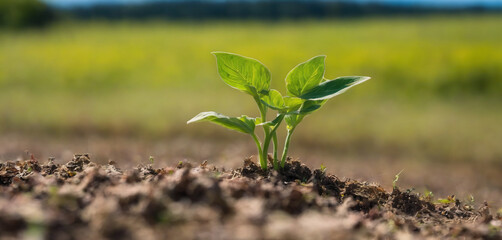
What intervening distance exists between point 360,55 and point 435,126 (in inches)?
249

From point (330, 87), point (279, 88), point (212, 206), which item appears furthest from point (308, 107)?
point (279, 88)

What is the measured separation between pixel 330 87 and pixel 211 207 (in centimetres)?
89

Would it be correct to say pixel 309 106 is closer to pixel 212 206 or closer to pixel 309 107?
pixel 309 107

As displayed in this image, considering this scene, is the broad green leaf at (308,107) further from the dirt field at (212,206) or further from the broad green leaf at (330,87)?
the dirt field at (212,206)

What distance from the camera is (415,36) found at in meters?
19.1

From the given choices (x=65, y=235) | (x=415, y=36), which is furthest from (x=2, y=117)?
(x=415, y=36)

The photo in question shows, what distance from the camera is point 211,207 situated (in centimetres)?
132

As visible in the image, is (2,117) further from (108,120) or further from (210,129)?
(210,129)

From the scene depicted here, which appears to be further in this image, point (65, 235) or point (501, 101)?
point (501, 101)

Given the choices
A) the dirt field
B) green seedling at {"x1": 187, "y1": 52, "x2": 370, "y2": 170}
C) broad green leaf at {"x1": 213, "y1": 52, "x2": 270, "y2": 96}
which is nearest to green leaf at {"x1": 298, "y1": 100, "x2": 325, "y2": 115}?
green seedling at {"x1": 187, "y1": 52, "x2": 370, "y2": 170}

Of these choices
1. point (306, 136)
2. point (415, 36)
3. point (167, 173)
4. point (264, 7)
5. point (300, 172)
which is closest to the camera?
point (167, 173)

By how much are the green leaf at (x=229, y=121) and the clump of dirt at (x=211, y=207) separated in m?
0.21

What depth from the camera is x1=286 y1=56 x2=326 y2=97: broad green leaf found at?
6.68ft

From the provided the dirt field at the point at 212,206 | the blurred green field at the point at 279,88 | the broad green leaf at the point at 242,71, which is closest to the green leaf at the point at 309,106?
the broad green leaf at the point at 242,71
